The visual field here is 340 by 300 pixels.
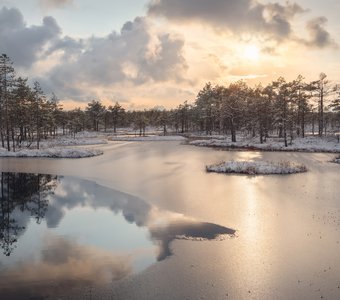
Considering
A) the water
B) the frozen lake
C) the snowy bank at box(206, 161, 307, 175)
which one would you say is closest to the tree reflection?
the water

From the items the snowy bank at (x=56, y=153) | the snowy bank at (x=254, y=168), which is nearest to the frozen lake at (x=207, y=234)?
the snowy bank at (x=254, y=168)

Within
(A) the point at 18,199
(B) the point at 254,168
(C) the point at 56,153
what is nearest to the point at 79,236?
(A) the point at 18,199

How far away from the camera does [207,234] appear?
16984 millimetres

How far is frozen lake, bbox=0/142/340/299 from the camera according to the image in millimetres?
11555

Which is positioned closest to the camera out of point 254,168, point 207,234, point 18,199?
point 207,234

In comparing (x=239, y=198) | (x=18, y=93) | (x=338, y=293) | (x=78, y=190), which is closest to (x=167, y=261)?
(x=338, y=293)

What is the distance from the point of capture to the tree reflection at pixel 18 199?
17.9 m

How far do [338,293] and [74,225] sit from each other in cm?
1284

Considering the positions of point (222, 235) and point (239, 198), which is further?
point (239, 198)

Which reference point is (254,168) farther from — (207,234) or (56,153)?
(56,153)

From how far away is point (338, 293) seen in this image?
11109 millimetres

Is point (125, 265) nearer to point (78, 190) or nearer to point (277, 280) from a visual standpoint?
point (277, 280)

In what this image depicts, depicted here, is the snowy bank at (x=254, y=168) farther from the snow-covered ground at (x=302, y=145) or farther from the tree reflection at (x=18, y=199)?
the snow-covered ground at (x=302, y=145)

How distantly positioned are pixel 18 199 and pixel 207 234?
49.4ft
